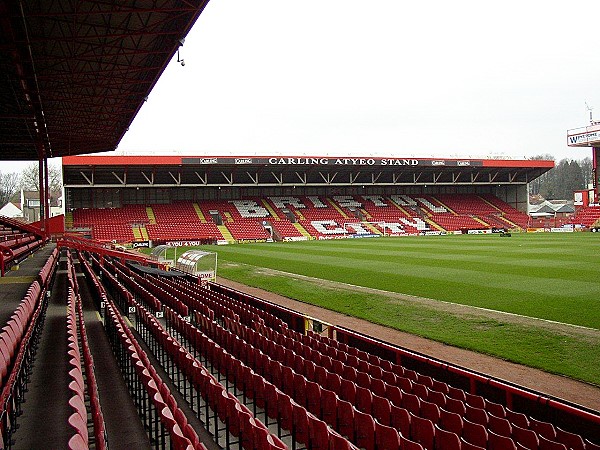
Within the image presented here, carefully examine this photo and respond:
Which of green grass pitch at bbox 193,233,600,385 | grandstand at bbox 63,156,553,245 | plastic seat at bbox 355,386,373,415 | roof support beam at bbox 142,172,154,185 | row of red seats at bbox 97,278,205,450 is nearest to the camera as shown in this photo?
row of red seats at bbox 97,278,205,450

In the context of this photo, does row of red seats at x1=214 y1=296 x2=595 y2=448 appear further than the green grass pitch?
No

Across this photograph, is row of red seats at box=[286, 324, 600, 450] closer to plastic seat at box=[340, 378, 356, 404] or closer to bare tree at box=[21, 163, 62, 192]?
plastic seat at box=[340, 378, 356, 404]

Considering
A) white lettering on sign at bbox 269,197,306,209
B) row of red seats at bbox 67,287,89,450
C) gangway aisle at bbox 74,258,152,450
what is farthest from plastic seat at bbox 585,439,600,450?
white lettering on sign at bbox 269,197,306,209

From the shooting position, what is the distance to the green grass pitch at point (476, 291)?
1085 centimetres

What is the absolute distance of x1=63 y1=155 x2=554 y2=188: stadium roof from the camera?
4709 cm

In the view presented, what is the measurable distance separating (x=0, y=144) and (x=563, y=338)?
2787 centimetres

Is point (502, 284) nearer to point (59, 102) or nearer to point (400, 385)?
point (400, 385)

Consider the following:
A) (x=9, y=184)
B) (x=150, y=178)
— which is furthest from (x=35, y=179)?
(x=150, y=178)

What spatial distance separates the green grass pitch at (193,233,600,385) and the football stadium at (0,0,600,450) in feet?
0.28

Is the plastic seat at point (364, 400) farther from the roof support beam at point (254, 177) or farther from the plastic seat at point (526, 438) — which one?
the roof support beam at point (254, 177)

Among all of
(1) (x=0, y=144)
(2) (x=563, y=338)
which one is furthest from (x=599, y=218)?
(1) (x=0, y=144)

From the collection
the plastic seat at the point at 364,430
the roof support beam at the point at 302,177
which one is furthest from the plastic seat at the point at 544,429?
the roof support beam at the point at 302,177

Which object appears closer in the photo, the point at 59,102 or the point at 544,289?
the point at 544,289

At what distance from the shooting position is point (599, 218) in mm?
57531
